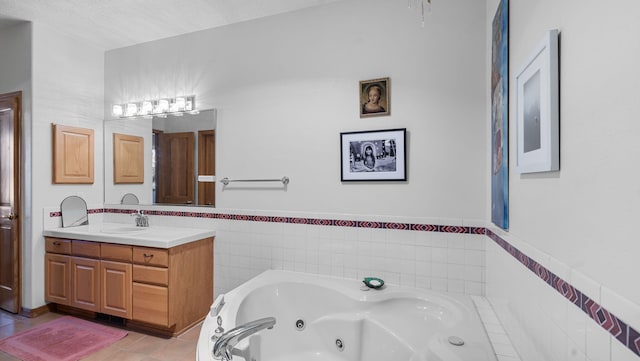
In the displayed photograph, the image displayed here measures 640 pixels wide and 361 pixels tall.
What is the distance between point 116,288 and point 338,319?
1968 millimetres

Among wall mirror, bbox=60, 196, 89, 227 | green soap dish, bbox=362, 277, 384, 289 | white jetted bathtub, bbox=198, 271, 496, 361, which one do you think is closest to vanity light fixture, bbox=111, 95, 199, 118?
wall mirror, bbox=60, 196, 89, 227

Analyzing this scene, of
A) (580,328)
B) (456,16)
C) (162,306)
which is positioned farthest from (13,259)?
(456,16)

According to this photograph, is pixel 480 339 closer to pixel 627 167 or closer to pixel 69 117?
pixel 627 167

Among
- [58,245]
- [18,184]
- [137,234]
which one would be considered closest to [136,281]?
[137,234]

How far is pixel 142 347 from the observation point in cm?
243

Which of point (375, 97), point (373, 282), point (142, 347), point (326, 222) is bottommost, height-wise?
point (142, 347)

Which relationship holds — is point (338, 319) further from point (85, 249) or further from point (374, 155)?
point (85, 249)

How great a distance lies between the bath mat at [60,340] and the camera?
2303 mm

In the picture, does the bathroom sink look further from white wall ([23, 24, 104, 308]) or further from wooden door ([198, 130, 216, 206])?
wooden door ([198, 130, 216, 206])

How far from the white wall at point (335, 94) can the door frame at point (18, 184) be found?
120cm

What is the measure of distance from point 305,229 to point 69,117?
8.99 feet

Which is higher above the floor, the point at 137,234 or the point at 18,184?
the point at 18,184

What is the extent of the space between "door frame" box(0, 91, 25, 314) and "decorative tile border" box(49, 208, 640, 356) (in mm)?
291

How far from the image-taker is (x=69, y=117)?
319 cm
